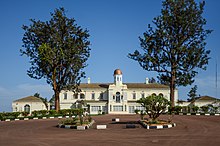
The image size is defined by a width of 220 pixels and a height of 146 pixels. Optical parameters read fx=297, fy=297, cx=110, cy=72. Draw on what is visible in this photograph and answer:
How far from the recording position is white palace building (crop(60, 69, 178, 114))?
69.8 m

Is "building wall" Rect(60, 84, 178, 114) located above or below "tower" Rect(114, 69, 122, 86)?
below

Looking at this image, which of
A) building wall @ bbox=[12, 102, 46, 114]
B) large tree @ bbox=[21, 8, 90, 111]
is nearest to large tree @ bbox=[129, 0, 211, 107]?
large tree @ bbox=[21, 8, 90, 111]

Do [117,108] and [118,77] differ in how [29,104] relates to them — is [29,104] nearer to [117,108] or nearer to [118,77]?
[117,108]

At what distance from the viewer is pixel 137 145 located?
11.8m

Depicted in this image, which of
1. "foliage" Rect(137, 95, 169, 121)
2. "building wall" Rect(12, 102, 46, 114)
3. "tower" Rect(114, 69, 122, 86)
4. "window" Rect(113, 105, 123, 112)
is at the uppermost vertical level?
"tower" Rect(114, 69, 122, 86)

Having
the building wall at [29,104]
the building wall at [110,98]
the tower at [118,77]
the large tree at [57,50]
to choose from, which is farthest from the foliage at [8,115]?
the tower at [118,77]

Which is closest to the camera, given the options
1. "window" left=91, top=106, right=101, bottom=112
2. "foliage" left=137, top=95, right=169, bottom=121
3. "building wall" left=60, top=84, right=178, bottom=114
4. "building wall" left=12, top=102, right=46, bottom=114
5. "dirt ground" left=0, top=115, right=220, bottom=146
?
"dirt ground" left=0, top=115, right=220, bottom=146

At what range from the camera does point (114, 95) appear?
7031 centimetres

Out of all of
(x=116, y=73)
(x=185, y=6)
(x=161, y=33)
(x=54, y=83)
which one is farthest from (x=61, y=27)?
(x=116, y=73)

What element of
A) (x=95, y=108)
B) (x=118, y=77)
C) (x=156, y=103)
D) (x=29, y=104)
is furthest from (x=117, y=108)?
(x=156, y=103)

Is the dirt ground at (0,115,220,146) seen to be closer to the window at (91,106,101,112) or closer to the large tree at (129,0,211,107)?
the large tree at (129,0,211,107)

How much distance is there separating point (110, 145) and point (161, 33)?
1274 inches

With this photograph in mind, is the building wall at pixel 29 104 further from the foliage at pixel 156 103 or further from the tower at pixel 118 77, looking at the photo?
the foliage at pixel 156 103

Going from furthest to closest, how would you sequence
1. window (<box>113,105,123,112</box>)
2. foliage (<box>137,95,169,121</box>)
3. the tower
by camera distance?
the tower
window (<box>113,105,123,112</box>)
foliage (<box>137,95,169,121</box>)
